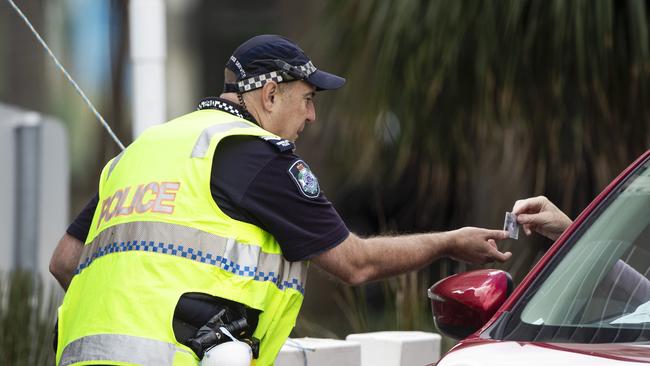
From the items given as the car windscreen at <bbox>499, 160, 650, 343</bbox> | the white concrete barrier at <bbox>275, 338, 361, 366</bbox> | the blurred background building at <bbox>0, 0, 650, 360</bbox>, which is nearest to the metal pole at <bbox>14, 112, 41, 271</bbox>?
the blurred background building at <bbox>0, 0, 650, 360</bbox>

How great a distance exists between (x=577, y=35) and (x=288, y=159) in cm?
480

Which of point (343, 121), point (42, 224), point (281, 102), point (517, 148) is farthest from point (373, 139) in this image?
point (281, 102)

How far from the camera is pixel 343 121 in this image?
30.6 feet

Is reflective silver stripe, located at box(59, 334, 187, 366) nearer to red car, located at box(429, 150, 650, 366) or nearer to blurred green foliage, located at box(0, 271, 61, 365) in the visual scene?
red car, located at box(429, 150, 650, 366)

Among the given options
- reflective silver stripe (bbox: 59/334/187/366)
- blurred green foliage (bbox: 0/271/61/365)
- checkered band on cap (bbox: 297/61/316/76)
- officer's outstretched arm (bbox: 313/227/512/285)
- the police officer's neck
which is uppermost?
checkered band on cap (bbox: 297/61/316/76)

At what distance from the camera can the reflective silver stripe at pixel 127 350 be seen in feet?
11.0

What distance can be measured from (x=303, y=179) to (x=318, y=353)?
131cm

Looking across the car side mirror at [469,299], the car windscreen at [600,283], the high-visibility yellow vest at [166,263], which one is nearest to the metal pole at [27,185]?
the high-visibility yellow vest at [166,263]

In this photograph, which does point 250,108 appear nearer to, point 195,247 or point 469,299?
point 195,247

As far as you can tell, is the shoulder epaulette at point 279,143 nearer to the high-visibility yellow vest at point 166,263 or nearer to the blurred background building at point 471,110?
the high-visibility yellow vest at point 166,263

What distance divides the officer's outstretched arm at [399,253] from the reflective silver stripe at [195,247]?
190mm

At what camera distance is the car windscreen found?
3.35 m

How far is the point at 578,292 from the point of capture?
354 centimetres

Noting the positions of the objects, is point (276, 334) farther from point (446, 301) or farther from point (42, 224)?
point (42, 224)
